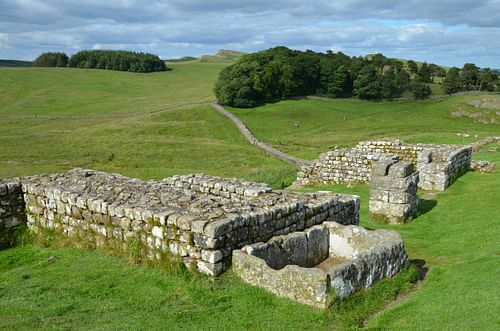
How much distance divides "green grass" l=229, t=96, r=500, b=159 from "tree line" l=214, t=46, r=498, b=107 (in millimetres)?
3758

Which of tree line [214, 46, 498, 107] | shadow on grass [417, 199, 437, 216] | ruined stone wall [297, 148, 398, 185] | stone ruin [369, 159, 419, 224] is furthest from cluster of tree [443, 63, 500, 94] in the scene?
stone ruin [369, 159, 419, 224]

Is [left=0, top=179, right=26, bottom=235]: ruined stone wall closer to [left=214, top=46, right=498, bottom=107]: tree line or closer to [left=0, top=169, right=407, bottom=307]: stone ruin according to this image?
[left=0, top=169, right=407, bottom=307]: stone ruin

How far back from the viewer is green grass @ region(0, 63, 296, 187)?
46.7m

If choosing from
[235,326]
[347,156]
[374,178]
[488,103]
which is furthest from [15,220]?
[488,103]

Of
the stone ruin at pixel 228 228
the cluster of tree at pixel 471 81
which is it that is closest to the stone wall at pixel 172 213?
the stone ruin at pixel 228 228

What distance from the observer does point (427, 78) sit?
95312 millimetres

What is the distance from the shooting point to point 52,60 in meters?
155

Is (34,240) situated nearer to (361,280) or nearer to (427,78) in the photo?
(361,280)

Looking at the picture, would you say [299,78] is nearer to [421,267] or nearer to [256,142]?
[256,142]

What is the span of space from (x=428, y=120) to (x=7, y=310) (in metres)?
68.7

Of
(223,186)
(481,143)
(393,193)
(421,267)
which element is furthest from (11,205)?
(481,143)

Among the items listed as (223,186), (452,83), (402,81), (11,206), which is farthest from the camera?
(402,81)

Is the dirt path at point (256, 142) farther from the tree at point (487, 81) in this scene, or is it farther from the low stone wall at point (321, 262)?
the tree at point (487, 81)

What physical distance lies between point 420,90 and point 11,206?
280ft
